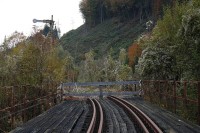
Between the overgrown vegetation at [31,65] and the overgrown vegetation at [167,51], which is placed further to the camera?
the overgrown vegetation at [167,51]

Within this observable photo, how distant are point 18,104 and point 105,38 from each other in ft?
316

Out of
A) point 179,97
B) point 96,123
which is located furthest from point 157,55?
point 96,123

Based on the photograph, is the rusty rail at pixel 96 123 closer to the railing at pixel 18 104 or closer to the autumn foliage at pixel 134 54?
the railing at pixel 18 104

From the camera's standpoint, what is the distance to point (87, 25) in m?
138

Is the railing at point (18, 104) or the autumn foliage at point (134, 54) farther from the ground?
the autumn foliage at point (134, 54)

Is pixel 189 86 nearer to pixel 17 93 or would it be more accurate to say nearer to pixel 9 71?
pixel 17 93

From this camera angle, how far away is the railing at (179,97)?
15.9 meters

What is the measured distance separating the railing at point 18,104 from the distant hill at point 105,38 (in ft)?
227

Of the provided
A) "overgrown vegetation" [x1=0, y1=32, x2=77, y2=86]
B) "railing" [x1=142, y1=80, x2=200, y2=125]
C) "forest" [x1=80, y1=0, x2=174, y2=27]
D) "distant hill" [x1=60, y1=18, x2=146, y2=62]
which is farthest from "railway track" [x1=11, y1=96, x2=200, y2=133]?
"distant hill" [x1=60, y1=18, x2=146, y2=62]

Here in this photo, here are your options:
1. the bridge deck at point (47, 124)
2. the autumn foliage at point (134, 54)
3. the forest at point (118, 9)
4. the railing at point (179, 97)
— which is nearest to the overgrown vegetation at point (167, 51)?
the railing at point (179, 97)

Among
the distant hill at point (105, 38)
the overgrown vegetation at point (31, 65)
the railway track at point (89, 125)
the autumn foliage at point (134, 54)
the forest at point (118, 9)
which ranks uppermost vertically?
the forest at point (118, 9)

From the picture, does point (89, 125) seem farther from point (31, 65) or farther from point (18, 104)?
point (31, 65)

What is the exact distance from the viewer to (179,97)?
670 inches

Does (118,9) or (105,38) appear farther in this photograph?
(118,9)
